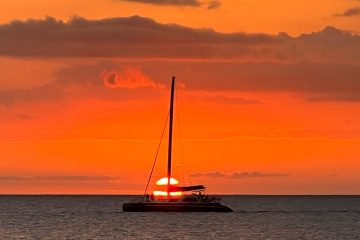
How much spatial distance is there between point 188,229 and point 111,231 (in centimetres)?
1291

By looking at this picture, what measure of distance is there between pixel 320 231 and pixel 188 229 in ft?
70.4

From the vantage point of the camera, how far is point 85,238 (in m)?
129

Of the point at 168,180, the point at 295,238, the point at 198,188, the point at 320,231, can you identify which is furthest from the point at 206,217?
the point at 295,238

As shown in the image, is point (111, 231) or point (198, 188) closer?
point (111, 231)

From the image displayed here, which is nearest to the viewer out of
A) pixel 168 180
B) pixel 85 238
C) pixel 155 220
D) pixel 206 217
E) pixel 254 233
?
pixel 85 238

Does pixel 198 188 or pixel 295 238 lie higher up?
pixel 198 188

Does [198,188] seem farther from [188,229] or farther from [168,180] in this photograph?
[188,229]

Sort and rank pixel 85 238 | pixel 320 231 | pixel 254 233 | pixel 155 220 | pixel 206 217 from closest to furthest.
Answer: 1. pixel 85 238
2. pixel 254 233
3. pixel 320 231
4. pixel 155 220
5. pixel 206 217

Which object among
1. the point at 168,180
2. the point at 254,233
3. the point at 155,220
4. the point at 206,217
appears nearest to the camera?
the point at 254,233

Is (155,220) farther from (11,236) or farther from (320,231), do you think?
(11,236)

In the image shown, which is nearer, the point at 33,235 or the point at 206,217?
the point at 33,235

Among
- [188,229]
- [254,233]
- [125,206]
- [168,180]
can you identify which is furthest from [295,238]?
[125,206]

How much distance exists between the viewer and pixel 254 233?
14212 centimetres

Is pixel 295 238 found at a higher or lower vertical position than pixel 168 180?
lower
